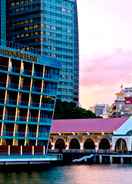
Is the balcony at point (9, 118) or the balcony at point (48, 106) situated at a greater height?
the balcony at point (48, 106)

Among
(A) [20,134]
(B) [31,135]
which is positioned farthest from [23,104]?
(B) [31,135]

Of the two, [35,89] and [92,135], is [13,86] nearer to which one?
[35,89]

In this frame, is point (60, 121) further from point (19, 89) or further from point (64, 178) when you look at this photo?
point (64, 178)

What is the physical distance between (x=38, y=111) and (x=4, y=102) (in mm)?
11161

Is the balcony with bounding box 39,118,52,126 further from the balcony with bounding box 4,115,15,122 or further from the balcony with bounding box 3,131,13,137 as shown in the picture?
the balcony with bounding box 3,131,13,137

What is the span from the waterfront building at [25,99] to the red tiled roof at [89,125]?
107 feet

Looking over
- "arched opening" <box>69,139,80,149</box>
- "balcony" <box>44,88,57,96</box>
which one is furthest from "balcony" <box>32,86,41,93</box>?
Result: "arched opening" <box>69,139,80,149</box>

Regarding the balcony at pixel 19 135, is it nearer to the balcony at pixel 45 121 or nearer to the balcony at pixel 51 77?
the balcony at pixel 45 121

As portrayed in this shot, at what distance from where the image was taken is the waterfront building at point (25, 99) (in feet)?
398

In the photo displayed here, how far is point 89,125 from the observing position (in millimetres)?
168000

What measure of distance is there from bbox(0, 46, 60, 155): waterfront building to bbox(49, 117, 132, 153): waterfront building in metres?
31.1

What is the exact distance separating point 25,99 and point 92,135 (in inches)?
1735

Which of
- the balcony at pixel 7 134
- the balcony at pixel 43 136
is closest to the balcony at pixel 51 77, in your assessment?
the balcony at pixel 43 136

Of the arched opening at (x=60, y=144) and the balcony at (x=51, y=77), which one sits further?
the arched opening at (x=60, y=144)
